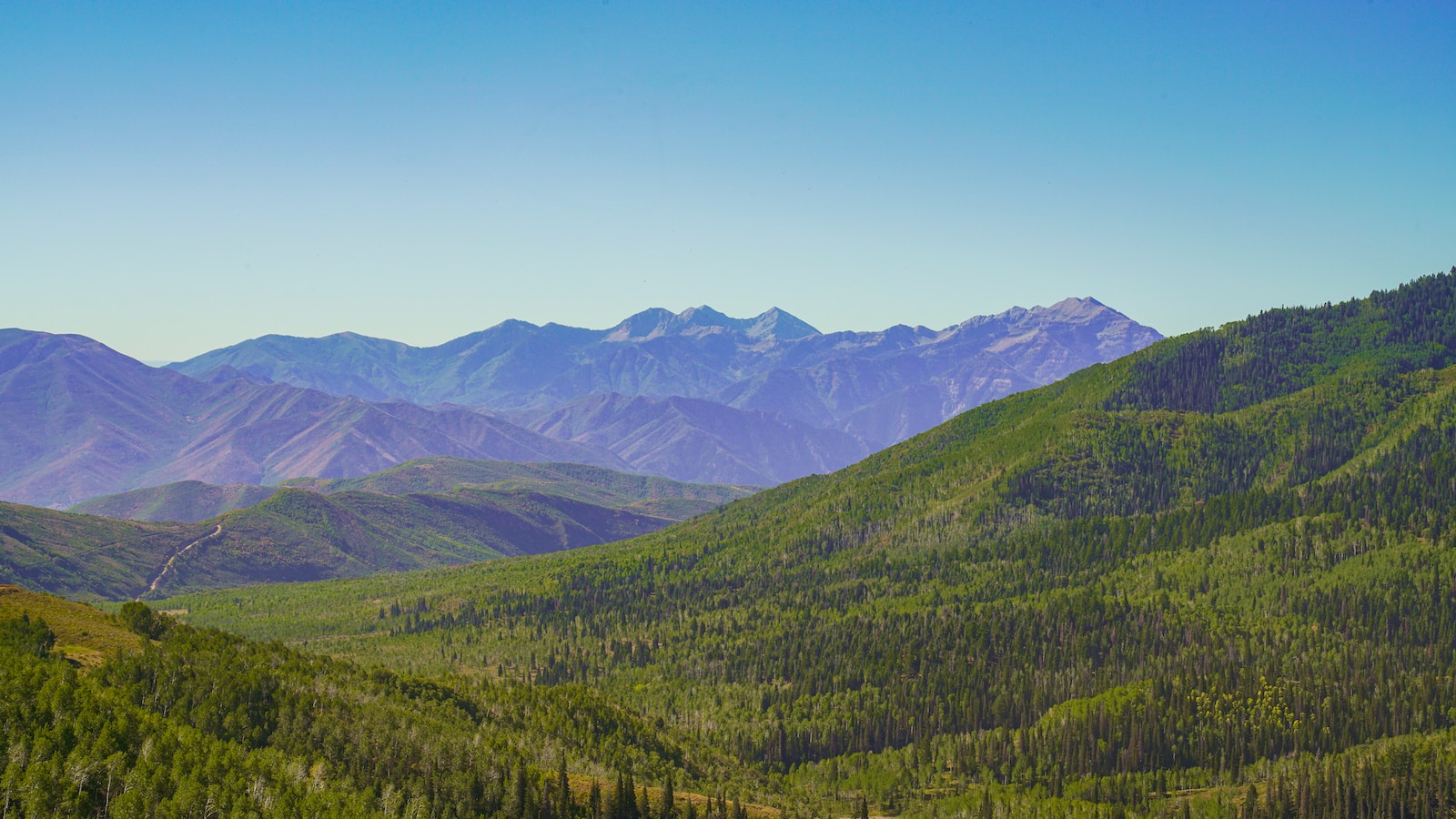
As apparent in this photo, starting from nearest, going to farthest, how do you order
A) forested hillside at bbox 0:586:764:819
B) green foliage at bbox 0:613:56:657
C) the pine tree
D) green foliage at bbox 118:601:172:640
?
1. forested hillside at bbox 0:586:764:819
2. green foliage at bbox 0:613:56:657
3. the pine tree
4. green foliage at bbox 118:601:172:640

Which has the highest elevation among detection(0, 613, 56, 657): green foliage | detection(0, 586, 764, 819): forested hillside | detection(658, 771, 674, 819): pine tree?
detection(0, 613, 56, 657): green foliage

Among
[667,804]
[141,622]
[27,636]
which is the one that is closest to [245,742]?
[27,636]

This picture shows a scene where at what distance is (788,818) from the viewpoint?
17000 centimetres

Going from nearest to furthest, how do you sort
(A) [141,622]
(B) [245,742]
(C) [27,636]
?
(B) [245,742], (C) [27,636], (A) [141,622]

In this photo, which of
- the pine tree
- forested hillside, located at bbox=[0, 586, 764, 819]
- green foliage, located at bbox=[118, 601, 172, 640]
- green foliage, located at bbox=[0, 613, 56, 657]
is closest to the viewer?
forested hillside, located at bbox=[0, 586, 764, 819]

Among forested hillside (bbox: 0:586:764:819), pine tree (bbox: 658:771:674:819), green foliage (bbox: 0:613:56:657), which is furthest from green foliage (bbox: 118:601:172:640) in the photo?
pine tree (bbox: 658:771:674:819)

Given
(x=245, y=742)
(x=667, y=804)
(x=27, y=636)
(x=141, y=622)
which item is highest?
(x=141, y=622)

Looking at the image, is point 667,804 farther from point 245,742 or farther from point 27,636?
point 27,636

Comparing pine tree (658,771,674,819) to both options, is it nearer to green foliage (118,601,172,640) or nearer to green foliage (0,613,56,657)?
green foliage (0,613,56,657)

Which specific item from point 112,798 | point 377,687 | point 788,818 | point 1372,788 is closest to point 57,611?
point 377,687

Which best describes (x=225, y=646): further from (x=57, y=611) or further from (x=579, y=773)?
(x=579, y=773)

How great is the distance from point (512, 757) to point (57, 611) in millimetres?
71743

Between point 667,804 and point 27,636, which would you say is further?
point 667,804

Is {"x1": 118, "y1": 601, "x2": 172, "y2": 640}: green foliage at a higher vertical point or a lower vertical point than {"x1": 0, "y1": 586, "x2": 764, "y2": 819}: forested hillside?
higher
